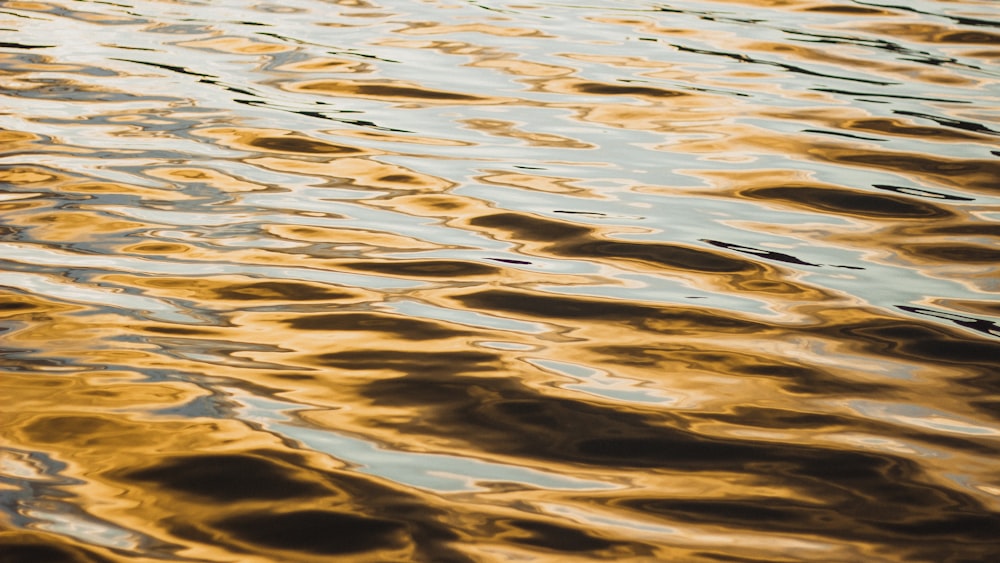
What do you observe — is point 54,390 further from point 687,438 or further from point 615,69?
point 615,69

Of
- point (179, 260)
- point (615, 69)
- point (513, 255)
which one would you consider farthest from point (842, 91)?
point (179, 260)

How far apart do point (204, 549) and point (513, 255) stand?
102 cm

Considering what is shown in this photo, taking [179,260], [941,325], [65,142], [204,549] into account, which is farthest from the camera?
[65,142]

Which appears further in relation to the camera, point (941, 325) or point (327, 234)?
point (327, 234)

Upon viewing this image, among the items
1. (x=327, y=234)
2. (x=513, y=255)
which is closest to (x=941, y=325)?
(x=513, y=255)

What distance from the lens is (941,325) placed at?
170 centimetres

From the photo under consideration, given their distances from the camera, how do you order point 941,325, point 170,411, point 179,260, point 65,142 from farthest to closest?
point 65,142 < point 179,260 < point 941,325 < point 170,411

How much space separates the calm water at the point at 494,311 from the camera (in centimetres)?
116

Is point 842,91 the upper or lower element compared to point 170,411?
upper

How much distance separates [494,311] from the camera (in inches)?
68.1

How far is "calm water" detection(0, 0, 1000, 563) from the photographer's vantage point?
1156 mm

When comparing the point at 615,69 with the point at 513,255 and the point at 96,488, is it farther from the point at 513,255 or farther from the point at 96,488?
the point at 96,488

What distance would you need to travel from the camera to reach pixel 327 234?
206cm

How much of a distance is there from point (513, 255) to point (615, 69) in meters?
1.67
